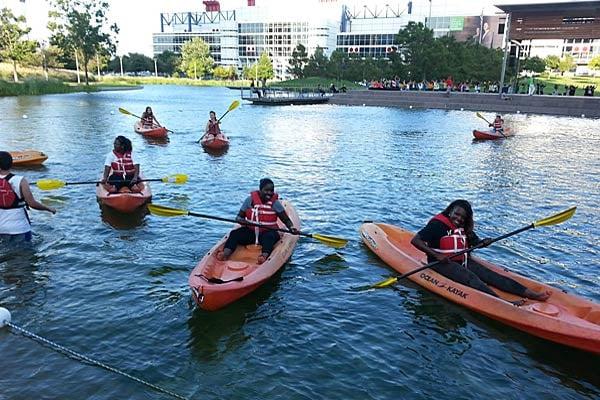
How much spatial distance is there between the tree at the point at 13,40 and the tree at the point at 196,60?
170 ft

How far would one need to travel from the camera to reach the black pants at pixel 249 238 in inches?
324

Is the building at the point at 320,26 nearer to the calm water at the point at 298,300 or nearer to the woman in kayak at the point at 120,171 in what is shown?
the calm water at the point at 298,300

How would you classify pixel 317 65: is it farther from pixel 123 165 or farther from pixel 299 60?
pixel 123 165

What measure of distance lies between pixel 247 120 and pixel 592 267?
26.5m

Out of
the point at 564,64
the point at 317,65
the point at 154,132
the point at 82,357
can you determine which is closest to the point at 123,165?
the point at 82,357

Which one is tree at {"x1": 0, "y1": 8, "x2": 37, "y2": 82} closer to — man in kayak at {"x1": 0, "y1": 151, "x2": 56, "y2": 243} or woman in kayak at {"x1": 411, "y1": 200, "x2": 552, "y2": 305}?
man in kayak at {"x1": 0, "y1": 151, "x2": 56, "y2": 243}

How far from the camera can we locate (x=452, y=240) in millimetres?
7457

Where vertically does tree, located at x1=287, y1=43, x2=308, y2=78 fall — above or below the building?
below

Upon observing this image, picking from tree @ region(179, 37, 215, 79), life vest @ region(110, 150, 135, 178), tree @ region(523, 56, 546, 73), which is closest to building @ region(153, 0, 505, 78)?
tree @ region(179, 37, 215, 79)

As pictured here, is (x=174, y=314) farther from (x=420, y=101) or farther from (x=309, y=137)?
(x=420, y=101)

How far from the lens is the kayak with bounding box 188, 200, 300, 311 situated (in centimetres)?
669

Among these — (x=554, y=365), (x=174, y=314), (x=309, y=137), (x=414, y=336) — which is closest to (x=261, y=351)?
(x=174, y=314)

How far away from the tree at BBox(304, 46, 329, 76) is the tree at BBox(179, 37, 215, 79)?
4116cm

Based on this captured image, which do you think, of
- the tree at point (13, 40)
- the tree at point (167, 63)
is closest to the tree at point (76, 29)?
the tree at point (13, 40)
